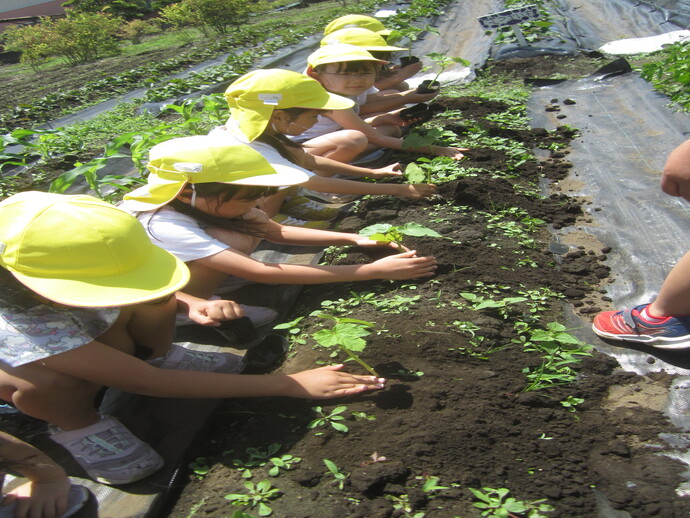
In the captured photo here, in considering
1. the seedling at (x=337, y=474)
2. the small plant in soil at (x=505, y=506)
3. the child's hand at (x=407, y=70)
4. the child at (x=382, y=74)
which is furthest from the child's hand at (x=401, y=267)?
the child's hand at (x=407, y=70)

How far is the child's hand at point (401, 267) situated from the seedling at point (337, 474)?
0.93 meters

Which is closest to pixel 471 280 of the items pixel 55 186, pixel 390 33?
pixel 55 186

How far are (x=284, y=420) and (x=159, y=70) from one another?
26.8 feet

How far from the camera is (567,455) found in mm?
1612

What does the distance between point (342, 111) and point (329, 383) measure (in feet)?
7.15

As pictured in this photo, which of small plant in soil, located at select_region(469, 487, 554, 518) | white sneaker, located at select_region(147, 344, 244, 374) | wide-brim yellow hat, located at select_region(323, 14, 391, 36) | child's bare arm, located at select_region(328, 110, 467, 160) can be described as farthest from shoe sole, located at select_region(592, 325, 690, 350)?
wide-brim yellow hat, located at select_region(323, 14, 391, 36)

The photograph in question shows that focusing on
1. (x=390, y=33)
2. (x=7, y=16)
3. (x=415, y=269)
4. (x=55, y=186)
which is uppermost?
(x=7, y=16)

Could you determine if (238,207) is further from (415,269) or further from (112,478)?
(112,478)

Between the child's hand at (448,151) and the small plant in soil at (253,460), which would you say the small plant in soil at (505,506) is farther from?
the child's hand at (448,151)

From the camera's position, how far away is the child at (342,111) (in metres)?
3.54

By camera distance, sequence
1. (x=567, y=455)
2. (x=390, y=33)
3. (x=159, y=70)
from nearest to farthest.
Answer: (x=567, y=455), (x=390, y=33), (x=159, y=70)

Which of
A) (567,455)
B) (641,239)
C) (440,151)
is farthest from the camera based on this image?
(440,151)

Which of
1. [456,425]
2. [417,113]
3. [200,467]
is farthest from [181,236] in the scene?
[417,113]

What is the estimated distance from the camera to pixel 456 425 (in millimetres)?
1705
